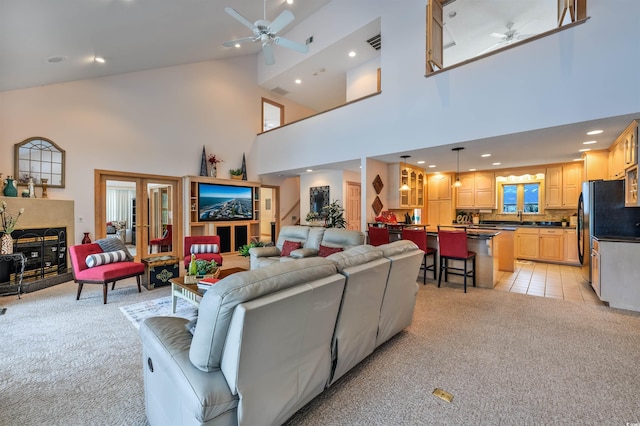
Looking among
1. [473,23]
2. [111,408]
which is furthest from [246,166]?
[111,408]

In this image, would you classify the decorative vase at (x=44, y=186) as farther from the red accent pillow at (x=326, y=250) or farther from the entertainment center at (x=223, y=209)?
the red accent pillow at (x=326, y=250)

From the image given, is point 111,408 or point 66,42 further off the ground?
point 66,42

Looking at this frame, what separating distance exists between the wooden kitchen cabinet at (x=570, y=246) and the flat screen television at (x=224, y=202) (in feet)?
25.7

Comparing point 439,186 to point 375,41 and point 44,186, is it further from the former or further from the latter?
point 44,186

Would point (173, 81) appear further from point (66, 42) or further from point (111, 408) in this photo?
point (111, 408)

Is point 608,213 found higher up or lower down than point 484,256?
higher up

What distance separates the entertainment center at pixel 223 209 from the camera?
714cm

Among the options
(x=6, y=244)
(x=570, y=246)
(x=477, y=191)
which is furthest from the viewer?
(x=477, y=191)

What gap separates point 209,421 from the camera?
1262 mm

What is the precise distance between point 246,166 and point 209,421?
7.51 m

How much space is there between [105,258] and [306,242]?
10.1 feet

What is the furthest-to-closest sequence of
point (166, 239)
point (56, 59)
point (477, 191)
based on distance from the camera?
point (477, 191) → point (166, 239) → point (56, 59)

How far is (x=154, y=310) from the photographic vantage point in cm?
355

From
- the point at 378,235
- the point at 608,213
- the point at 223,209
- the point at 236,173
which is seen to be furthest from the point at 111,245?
the point at 608,213
